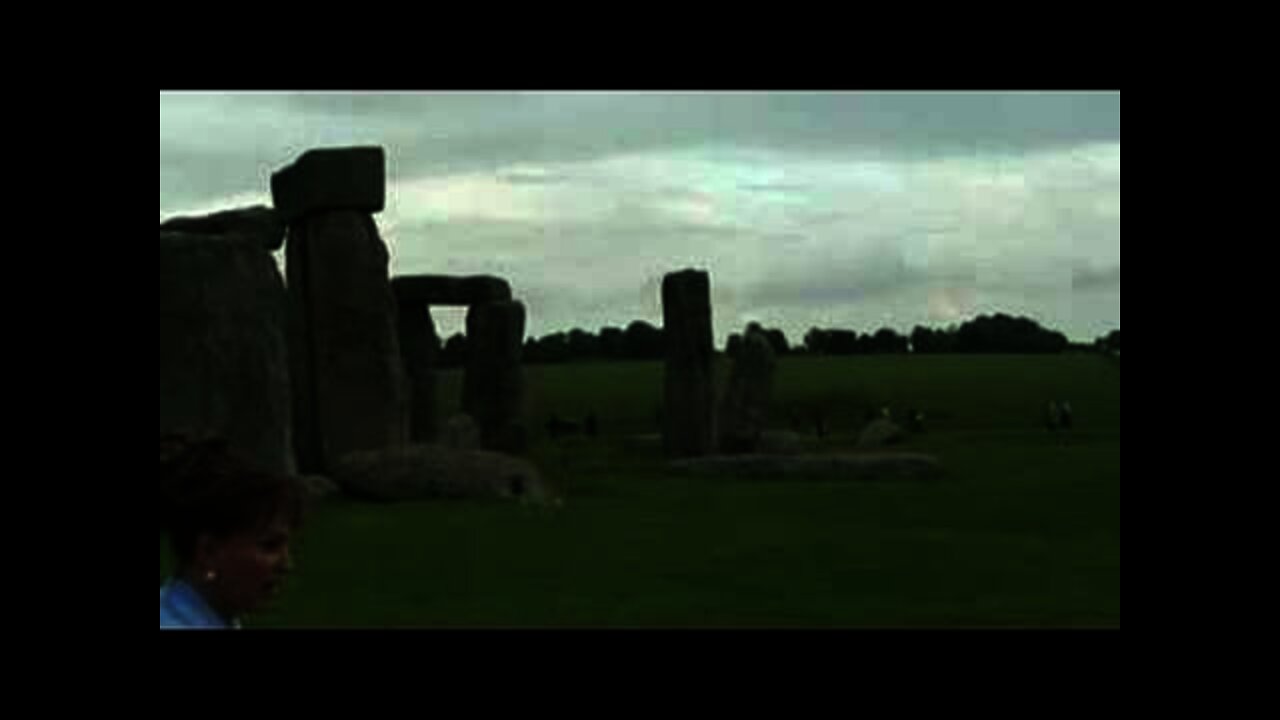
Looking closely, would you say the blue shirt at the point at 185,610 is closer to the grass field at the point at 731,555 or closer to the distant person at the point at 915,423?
the grass field at the point at 731,555

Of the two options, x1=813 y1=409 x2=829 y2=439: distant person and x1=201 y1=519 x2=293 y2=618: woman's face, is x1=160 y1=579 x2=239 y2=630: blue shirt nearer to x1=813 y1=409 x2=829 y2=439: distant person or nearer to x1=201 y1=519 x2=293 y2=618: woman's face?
x1=201 y1=519 x2=293 y2=618: woman's face

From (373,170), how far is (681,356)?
6.63 m

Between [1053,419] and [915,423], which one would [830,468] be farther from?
[1053,419]

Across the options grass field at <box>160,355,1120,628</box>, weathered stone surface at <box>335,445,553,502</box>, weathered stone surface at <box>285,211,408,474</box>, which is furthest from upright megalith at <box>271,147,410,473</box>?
weathered stone surface at <box>335,445,553,502</box>

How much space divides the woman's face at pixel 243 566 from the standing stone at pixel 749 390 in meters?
21.9

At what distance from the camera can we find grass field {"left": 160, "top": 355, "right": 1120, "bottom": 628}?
326 inches

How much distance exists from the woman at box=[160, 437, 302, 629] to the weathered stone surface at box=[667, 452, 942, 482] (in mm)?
14436

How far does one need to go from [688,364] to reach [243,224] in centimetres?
691

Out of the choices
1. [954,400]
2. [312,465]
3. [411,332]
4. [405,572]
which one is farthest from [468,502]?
[954,400]

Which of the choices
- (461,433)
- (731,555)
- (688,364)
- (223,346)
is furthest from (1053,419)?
(731,555)

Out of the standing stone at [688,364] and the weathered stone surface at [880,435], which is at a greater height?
the standing stone at [688,364]

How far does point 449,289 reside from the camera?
2461 cm

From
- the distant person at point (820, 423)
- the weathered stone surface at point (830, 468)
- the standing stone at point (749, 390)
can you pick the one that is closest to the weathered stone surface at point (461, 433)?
the weathered stone surface at point (830, 468)

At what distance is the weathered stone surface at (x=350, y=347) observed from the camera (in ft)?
55.2
